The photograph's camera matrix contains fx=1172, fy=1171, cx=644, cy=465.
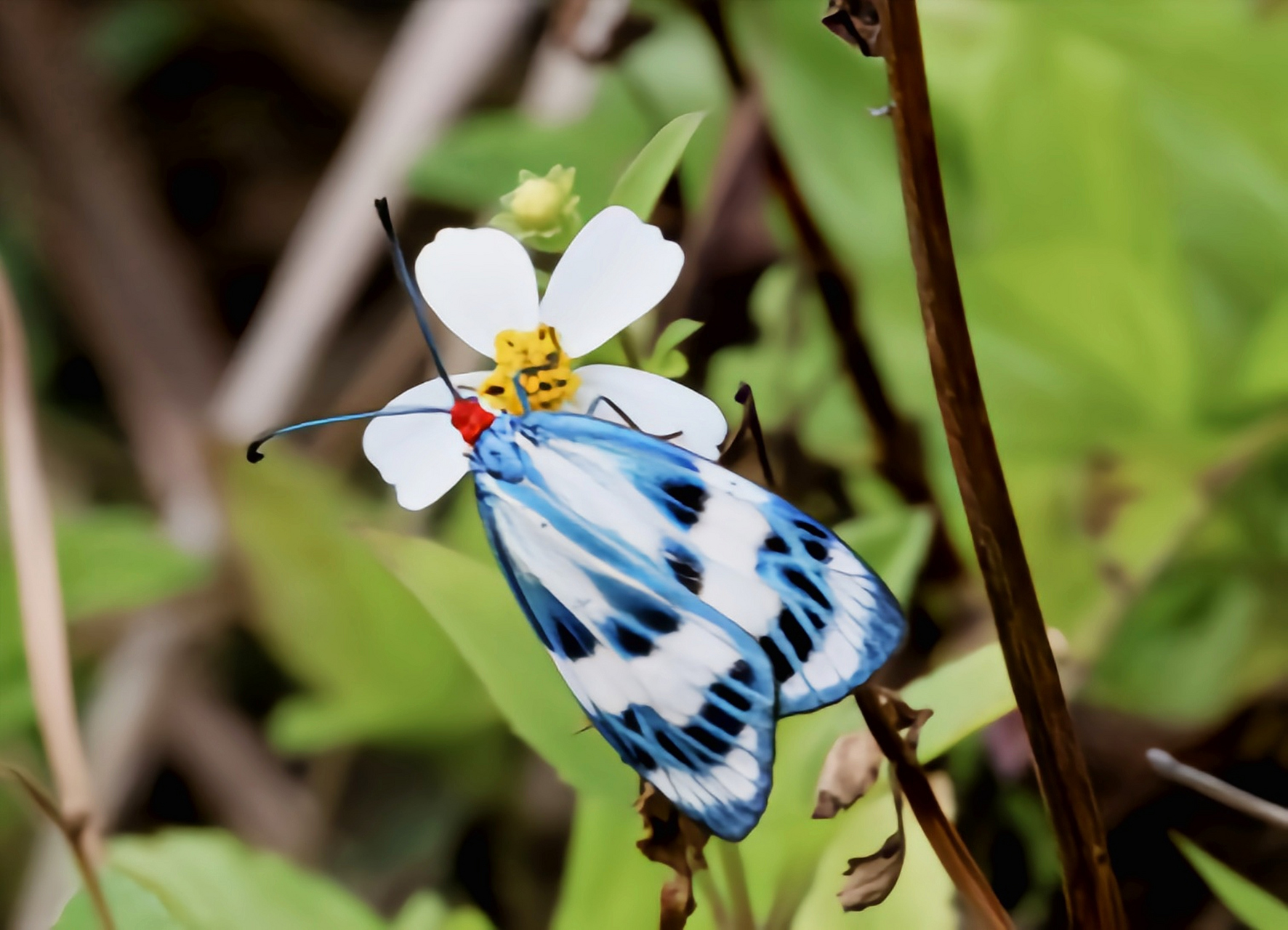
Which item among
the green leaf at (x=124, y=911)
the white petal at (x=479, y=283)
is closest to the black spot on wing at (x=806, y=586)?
the white petal at (x=479, y=283)

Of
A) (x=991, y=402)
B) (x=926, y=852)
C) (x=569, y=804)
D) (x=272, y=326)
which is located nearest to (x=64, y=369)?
(x=272, y=326)

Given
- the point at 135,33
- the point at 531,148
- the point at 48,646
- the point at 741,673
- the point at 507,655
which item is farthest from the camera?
the point at 135,33

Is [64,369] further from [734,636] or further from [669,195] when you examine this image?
[734,636]

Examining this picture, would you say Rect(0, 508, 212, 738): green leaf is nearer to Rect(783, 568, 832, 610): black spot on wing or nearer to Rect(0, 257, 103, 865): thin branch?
Rect(0, 257, 103, 865): thin branch

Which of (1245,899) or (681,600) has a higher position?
(681,600)

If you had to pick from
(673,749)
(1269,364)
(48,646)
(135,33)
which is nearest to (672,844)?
(673,749)

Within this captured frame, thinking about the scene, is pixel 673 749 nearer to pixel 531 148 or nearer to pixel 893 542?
pixel 893 542

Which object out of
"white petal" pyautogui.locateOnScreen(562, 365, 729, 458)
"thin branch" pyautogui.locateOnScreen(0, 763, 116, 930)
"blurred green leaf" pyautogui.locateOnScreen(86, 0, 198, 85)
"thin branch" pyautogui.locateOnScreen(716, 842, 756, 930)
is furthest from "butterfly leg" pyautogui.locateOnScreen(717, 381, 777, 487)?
"blurred green leaf" pyautogui.locateOnScreen(86, 0, 198, 85)
